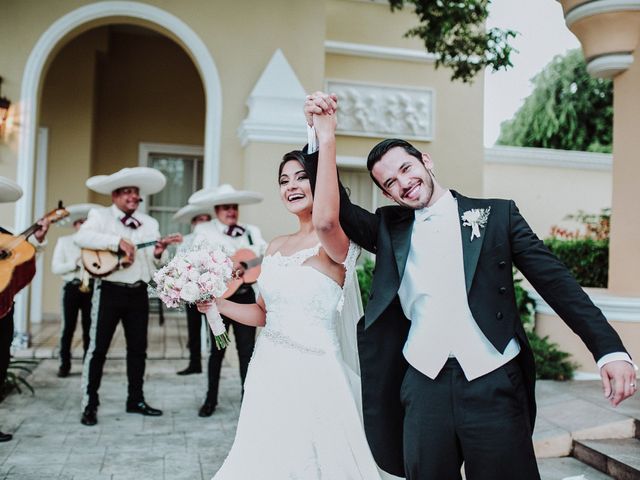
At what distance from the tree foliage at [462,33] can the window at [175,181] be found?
5.61 metres

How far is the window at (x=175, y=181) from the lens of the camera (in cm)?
1191

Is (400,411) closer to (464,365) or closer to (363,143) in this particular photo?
(464,365)

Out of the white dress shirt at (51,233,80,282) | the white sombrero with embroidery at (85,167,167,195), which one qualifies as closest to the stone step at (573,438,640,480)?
the white sombrero with embroidery at (85,167,167,195)

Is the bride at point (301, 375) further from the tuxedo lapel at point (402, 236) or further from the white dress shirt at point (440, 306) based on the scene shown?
the white dress shirt at point (440, 306)

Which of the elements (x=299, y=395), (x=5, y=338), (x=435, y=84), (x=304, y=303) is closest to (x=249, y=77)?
(x=435, y=84)

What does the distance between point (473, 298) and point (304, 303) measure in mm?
1203

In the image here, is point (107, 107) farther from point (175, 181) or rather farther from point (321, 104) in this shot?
point (321, 104)

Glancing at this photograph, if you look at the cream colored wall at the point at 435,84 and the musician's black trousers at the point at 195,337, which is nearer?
the musician's black trousers at the point at 195,337

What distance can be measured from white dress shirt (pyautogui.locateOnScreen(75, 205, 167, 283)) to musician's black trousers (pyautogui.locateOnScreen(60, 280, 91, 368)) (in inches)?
76.8

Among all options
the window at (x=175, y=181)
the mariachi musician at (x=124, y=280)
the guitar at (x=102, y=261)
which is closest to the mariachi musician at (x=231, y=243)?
the mariachi musician at (x=124, y=280)

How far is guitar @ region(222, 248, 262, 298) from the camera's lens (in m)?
5.50

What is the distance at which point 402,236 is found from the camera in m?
2.33

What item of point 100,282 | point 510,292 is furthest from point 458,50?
point 510,292

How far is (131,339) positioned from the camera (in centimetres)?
557
